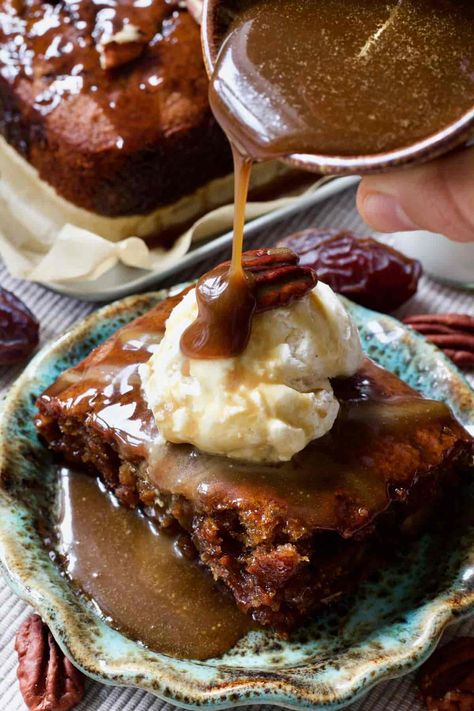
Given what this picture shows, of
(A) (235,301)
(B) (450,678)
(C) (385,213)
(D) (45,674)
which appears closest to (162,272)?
(A) (235,301)

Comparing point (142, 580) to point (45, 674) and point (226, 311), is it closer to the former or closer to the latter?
point (45, 674)

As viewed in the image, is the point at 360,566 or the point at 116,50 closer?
the point at 360,566

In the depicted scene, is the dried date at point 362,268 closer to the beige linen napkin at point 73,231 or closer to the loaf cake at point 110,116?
the beige linen napkin at point 73,231

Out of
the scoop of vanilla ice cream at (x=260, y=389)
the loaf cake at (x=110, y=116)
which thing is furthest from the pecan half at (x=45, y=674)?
the loaf cake at (x=110, y=116)

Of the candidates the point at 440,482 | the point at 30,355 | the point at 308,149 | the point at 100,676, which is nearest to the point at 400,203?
the point at 308,149

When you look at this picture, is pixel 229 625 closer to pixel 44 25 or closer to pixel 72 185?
pixel 72 185
